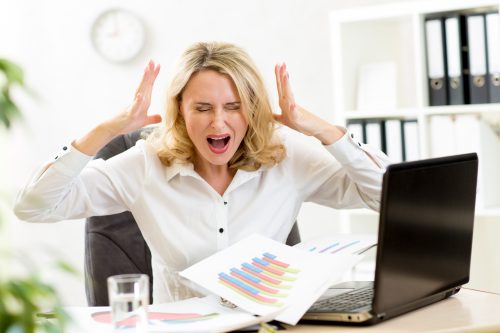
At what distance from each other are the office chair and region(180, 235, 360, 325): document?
22.2 inches

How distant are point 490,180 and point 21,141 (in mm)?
2458

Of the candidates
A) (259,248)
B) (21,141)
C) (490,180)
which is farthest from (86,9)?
(259,248)

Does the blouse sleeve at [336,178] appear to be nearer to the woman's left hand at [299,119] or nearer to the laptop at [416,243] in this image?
the woman's left hand at [299,119]

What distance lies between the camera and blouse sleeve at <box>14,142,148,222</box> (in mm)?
1765

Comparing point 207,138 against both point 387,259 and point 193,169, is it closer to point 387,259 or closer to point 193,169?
point 193,169

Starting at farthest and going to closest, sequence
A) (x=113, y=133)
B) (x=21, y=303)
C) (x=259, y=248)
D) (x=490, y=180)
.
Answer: (x=490, y=180), (x=113, y=133), (x=259, y=248), (x=21, y=303)

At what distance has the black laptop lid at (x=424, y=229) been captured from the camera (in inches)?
50.6

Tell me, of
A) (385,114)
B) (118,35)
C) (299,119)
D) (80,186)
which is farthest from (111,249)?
(118,35)

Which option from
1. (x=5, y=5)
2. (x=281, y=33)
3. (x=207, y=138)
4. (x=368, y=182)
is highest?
(x=5, y=5)

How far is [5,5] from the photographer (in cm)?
425

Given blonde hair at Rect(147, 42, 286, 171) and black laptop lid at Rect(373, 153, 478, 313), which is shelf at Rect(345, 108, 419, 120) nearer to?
blonde hair at Rect(147, 42, 286, 171)

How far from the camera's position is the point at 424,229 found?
54.2 inches

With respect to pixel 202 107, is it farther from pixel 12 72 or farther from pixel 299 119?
pixel 12 72

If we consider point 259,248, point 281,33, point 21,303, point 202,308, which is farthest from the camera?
point 281,33
